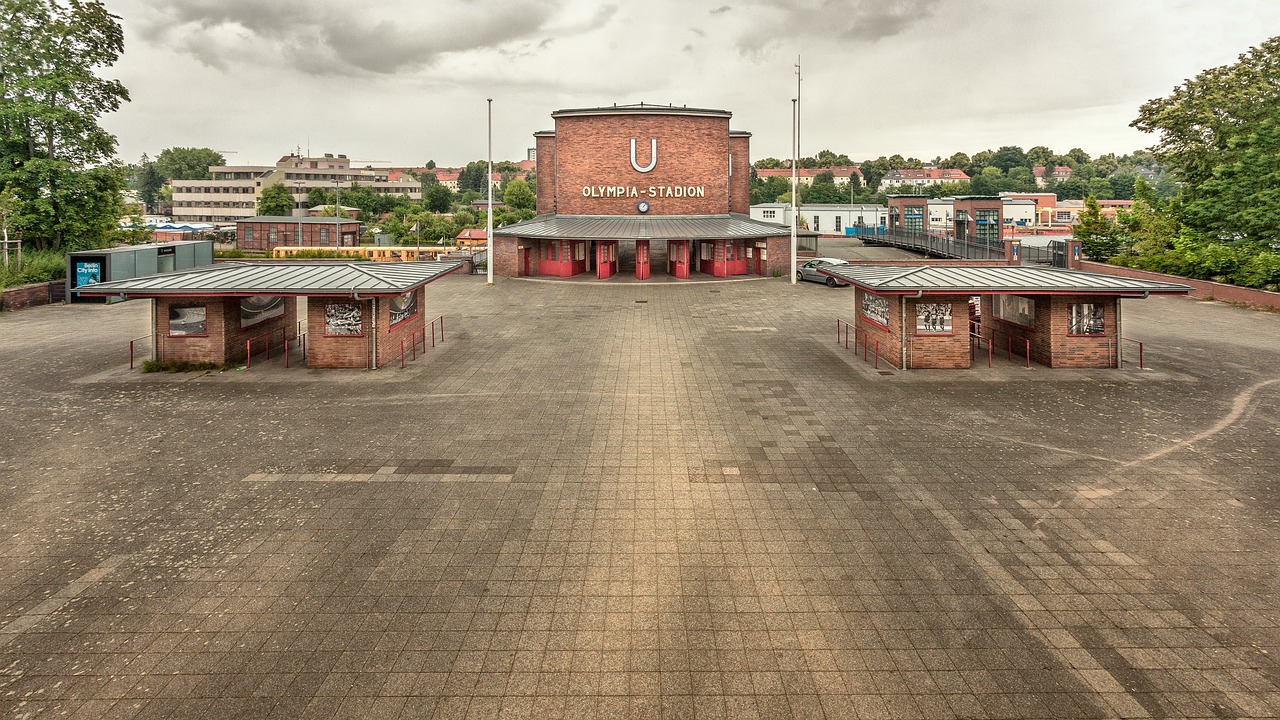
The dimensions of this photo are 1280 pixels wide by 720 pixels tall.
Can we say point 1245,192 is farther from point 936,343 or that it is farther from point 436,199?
point 436,199

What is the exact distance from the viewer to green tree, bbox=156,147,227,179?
500ft

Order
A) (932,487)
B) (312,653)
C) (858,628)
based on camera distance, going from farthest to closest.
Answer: (932,487) → (858,628) → (312,653)

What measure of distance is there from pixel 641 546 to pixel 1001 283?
16000mm

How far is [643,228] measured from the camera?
1769 inches

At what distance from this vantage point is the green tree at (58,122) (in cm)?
3719

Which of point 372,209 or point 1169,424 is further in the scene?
point 372,209

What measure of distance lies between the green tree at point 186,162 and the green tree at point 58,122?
125514 millimetres

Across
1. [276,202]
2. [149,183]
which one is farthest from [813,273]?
[149,183]

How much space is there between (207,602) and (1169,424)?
62.4ft

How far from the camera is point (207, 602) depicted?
841 centimetres

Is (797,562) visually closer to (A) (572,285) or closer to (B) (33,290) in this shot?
(A) (572,285)

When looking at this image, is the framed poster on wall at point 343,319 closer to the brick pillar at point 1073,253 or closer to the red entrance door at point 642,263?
the red entrance door at point 642,263

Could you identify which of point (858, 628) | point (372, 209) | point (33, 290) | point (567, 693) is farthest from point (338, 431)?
point (372, 209)

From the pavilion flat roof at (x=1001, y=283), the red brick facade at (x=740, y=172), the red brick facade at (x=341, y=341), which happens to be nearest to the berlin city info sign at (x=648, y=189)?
the red brick facade at (x=740, y=172)
